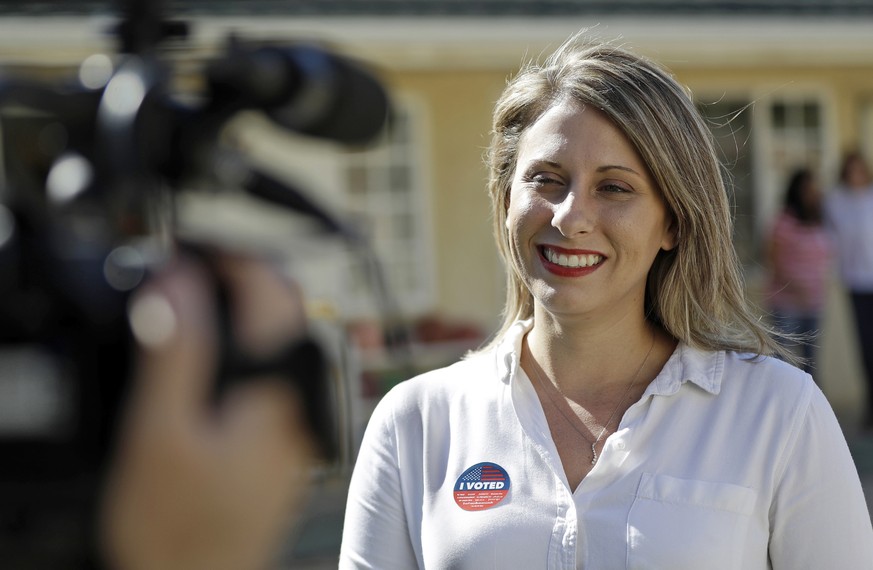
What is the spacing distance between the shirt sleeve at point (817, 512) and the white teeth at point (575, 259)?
0.44 m

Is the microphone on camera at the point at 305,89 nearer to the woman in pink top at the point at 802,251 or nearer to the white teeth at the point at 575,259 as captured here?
the white teeth at the point at 575,259

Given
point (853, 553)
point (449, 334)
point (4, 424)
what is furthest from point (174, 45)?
point (449, 334)

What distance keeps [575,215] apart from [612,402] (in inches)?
13.4

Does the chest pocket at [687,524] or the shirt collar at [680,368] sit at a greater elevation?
the shirt collar at [680,368]

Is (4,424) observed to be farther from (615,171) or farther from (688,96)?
(688,96)

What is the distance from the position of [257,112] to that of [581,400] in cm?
76

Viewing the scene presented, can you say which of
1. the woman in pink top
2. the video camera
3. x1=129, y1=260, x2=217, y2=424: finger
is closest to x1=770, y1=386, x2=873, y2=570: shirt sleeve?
the video camera

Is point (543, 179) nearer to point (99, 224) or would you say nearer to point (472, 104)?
point (99, 224)

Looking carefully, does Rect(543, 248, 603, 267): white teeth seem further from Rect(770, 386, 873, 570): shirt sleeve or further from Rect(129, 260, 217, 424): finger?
Rect(129, 260, 217, 424): finger

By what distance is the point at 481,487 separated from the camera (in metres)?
2.15

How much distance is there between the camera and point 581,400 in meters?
2.29

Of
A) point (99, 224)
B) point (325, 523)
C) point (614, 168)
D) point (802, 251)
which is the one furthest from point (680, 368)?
point (802, 251)

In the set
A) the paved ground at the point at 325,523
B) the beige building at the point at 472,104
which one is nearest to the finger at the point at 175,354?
the paved ground at the point at 325,523

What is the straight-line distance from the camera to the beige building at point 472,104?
8.20m
